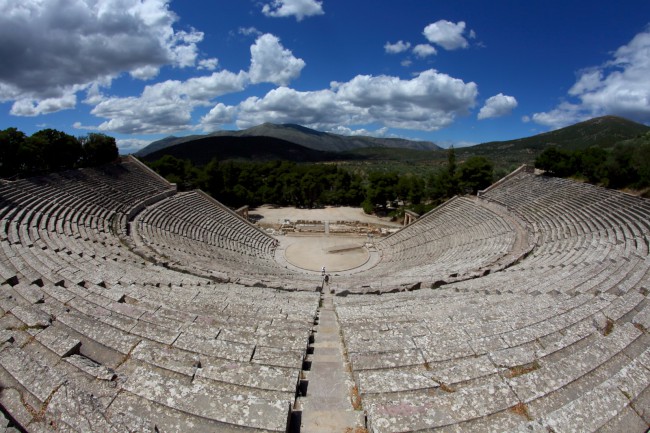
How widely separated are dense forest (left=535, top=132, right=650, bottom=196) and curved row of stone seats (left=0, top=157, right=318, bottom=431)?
26.3 metres

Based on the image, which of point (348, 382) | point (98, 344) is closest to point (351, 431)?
point (348, 382)

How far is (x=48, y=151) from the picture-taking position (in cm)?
2803

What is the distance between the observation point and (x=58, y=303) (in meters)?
6.84

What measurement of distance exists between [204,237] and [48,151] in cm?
1598

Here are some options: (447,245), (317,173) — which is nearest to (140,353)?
(447,245)

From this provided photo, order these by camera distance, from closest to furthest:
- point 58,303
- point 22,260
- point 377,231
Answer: point 58,303
point 22,260
point 377,231

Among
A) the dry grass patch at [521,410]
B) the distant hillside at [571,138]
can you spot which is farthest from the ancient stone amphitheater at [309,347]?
the distant hillside at [571,138]

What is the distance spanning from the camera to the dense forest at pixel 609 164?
23.2 metres

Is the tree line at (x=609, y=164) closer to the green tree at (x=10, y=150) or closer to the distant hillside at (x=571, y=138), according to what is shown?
the green tree at (x=10, y=150)

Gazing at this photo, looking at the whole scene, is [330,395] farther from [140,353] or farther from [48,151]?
[48,151]

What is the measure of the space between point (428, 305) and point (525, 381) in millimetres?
4586

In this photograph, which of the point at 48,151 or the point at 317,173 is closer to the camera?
the point at 48,151

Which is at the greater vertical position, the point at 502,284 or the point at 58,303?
the point at 58,303

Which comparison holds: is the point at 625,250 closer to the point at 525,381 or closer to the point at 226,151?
the point at 525,381
